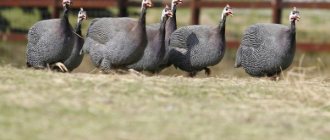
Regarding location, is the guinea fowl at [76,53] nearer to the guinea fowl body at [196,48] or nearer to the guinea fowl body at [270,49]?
the guinea fowl body at [196,48]

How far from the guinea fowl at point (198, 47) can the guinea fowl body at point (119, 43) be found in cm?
66

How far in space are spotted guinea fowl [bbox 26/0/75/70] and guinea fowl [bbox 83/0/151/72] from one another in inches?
10.4

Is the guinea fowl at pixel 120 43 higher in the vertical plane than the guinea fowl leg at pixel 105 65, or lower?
higher

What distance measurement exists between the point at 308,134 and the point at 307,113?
588 mm

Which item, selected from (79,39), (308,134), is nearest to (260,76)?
(79,39)

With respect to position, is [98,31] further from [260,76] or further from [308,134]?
[308,134]

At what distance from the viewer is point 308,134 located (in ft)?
12.6

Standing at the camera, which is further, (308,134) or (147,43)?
(147,43)

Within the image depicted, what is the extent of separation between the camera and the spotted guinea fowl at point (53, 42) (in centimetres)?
673

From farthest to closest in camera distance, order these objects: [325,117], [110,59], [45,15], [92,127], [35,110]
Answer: [45,15] < [110,59] < [325,117] < [35,110] < [92,127]

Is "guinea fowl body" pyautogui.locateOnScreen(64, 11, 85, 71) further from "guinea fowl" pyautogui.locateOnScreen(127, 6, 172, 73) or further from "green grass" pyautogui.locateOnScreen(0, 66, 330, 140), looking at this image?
"green grass" pyautogui.locateOnScreen(0, 66, 330, 140)

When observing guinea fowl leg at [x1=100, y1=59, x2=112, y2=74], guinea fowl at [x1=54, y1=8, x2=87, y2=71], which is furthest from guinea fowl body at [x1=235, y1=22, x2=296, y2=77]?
guinea fowl at [x1=54, y1=8, x2=87, y2=71]

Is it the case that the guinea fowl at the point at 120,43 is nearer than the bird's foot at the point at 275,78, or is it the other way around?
the guinea fowl at the point at 120,43

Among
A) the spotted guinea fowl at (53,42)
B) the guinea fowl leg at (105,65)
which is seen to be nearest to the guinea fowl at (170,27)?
the guinea fowl leg at (105,65)
